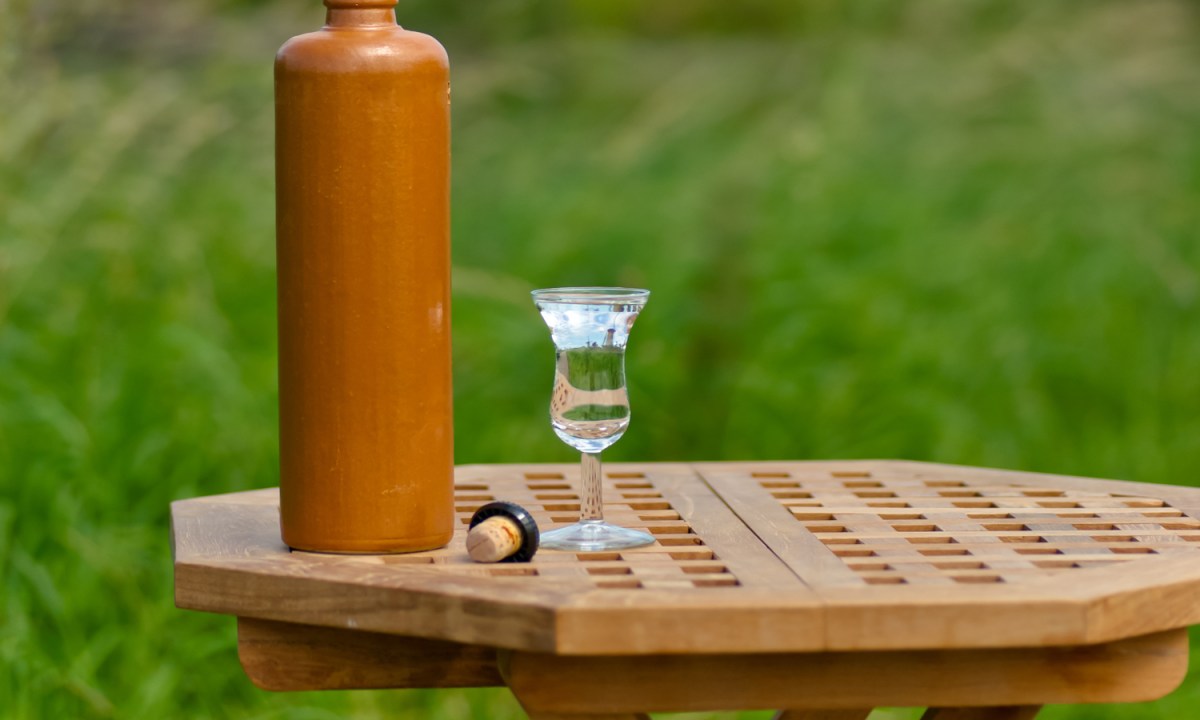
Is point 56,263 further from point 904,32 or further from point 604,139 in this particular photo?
point 904,32

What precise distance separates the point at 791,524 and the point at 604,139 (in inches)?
110

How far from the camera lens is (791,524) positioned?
1.71m

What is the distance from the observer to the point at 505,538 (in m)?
1.49

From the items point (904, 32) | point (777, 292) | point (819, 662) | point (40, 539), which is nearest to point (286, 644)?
point (819, 662)

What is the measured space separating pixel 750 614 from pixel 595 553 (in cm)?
29

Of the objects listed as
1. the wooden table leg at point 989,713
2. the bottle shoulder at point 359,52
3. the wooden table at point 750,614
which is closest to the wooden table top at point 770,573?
the wooden table at point 750,614

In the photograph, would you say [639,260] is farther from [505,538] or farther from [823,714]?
[505,538]

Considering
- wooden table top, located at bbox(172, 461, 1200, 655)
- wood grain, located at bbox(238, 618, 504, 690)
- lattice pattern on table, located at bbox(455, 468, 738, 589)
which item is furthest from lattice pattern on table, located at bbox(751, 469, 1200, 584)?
wood grain, located at bbox(238, 618, 504, 690)

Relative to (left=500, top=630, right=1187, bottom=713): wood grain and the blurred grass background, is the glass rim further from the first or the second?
the blurred grass background

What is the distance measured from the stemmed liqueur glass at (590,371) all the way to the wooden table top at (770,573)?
3.1 inches

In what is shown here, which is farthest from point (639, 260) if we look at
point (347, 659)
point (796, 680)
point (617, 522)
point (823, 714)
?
→ point (796, 680)

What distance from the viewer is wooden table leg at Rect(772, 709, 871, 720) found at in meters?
1.63

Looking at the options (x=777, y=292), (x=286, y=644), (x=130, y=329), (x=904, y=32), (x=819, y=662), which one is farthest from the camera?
(x=904, y=32)

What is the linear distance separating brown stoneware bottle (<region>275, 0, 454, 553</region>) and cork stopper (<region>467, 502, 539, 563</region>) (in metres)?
0.08
